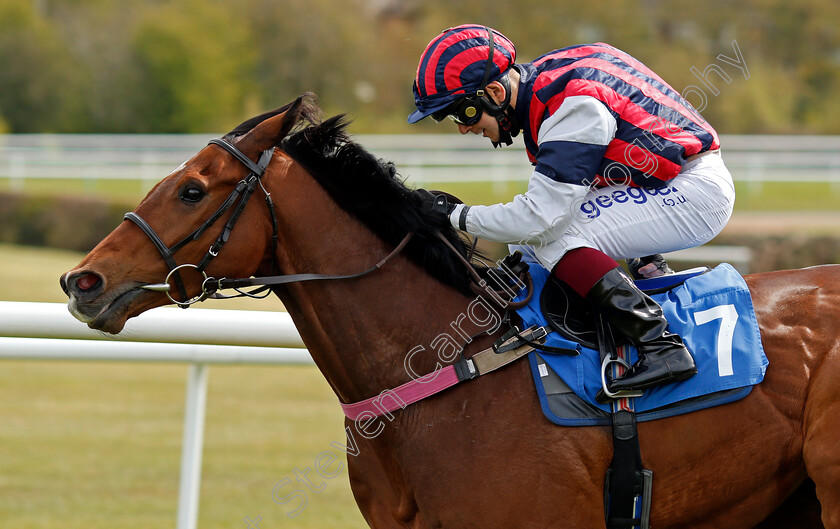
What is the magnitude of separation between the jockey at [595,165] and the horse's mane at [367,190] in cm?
13

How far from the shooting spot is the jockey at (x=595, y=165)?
105 inches

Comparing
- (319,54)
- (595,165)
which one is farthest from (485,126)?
(319,54)

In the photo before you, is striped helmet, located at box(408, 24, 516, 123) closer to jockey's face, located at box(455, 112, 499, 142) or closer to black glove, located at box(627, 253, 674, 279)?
jockey's face, located at box(455, 112, 499, 142)

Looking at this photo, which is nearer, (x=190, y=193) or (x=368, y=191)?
(x=190, y=193)

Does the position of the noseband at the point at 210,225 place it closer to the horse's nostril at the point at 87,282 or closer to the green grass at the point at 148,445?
the horse's nostril at the point at 87,282

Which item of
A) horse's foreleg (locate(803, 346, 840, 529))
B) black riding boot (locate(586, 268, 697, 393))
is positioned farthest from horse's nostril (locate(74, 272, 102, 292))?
horse's foreleg (locate(803, 346, 840, 529))

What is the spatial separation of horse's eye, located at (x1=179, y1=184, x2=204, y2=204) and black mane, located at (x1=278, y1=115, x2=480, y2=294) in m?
0.33

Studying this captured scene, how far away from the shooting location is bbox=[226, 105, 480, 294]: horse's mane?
A: 2836 millimetres

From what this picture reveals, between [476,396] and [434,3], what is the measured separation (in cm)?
4242

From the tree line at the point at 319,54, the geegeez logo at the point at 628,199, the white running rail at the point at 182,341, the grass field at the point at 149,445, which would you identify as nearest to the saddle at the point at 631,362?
the geegeez logo at the point at 628,199

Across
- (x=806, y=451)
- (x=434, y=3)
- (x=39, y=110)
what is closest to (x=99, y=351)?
(x=806, y=451)

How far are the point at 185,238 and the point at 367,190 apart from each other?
1.86ft

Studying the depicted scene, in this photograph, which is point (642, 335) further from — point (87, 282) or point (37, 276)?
point (37, 276)

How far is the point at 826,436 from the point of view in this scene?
→ 263cm
